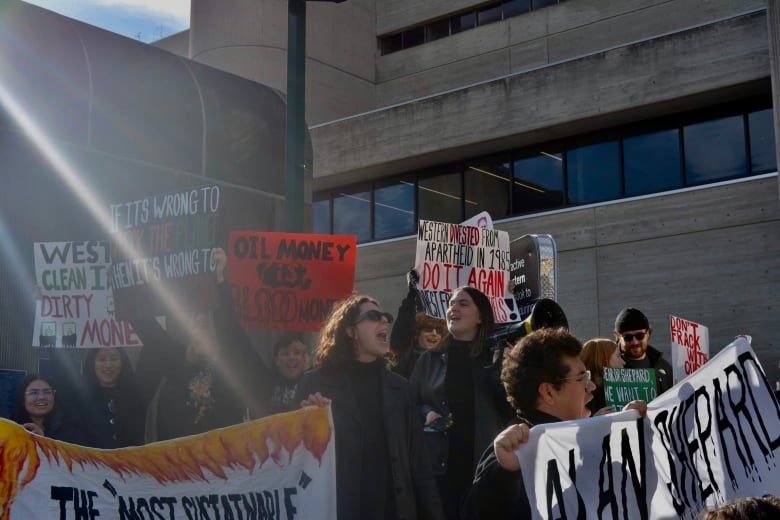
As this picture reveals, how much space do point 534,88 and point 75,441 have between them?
53.2 feet

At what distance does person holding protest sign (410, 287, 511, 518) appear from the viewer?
5.12 m

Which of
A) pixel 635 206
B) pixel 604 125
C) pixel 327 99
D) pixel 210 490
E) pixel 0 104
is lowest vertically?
pixel 210 490

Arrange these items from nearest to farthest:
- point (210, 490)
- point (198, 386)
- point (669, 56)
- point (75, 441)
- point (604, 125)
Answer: point (210, 490) < point (198, 386) < point (75, 441) < point (669, 56) < point (604, 125)

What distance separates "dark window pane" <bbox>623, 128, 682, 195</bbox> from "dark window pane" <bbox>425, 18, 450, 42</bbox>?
11846 millimetres

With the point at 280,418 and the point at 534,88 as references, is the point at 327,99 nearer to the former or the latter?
the point at 534,88

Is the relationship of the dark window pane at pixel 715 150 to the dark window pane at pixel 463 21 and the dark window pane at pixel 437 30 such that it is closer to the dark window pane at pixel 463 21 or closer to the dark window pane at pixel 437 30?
the dark window pane at pixel 463 21

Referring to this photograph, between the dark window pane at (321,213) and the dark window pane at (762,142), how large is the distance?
34.8 ft

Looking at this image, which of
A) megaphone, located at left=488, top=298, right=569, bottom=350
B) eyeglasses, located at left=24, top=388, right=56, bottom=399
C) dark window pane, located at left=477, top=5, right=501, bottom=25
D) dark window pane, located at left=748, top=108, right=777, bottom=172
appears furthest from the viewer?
dark window pane, located at left=477, top=5, right=501, bottom=25

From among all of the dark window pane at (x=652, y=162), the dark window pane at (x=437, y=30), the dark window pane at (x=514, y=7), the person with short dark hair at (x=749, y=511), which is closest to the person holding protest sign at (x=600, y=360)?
the person with short dark hair at (x=749, y=511)

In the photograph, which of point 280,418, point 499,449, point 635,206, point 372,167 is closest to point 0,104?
point 280,418

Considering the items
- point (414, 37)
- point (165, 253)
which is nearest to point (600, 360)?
point (165, 253)

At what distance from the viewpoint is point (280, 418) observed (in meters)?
4.87

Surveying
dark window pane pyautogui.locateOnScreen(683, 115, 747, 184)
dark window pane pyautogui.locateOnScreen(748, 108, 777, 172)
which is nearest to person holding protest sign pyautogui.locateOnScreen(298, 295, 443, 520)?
dark window pane pyautogui.locateOnScreen(748, 108, 777, 172)

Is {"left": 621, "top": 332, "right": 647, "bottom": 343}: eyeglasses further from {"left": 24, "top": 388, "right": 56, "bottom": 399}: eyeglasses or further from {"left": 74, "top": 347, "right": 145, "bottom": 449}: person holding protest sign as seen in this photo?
{"left": 24, "top": 388, "right": 56, "bottom": 399}: eyeglasses
